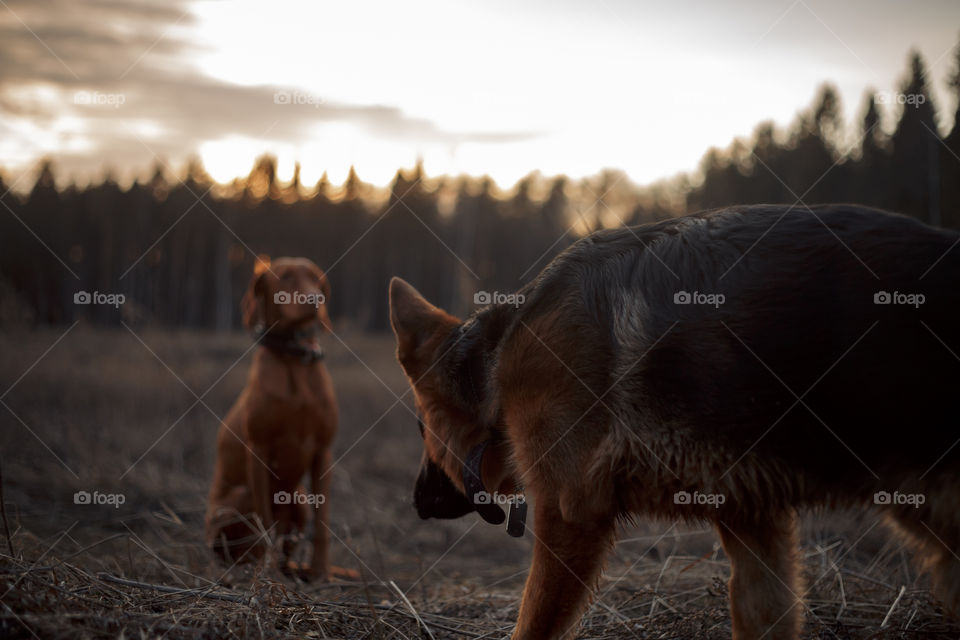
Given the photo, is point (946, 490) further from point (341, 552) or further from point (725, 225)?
point (341, 552)

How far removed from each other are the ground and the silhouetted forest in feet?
5.63

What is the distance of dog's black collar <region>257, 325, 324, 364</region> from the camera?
17.3ft

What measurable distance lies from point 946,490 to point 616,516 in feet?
3.43

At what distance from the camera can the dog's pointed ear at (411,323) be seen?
10.3 ft

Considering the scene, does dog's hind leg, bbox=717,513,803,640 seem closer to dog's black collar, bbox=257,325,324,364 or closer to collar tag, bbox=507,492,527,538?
collar tag, bbox=507,492,527,538

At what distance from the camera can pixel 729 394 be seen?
1.99 m

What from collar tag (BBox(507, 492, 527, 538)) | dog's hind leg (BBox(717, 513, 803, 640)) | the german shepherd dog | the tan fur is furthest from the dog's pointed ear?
dog's hind leg (BBox(717, 513, 803, 640))

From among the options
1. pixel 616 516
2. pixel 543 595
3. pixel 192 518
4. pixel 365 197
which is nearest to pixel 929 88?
pixel 616 516

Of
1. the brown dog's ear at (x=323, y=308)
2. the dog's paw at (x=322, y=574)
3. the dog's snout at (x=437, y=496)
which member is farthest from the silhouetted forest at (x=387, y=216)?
the dog's paw at (x=322, y=574)

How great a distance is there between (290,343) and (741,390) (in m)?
4.18

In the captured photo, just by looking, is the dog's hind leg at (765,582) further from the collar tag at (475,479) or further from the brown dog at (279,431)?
the brown dog at (279,431)

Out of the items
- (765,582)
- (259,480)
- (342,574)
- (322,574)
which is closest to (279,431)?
(259,480)

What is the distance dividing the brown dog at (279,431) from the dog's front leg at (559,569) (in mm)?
2963

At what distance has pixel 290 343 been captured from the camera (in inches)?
208
